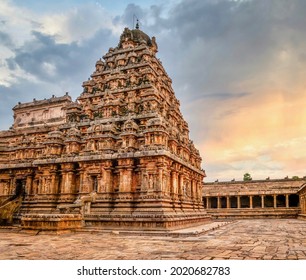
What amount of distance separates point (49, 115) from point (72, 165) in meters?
19.9

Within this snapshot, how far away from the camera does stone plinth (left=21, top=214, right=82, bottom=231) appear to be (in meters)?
18.9

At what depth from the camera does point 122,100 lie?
29375 mm

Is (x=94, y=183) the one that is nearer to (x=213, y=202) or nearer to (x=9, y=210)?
(x=9, y=210)

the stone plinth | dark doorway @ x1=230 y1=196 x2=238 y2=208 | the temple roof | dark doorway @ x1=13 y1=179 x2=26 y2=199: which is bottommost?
the stone plinth

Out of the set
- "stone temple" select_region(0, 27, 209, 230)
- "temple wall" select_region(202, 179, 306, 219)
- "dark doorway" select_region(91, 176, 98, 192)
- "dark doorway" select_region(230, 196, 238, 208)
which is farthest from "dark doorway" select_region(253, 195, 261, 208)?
"dark doorway" select_region(91, 176, 98, 192)

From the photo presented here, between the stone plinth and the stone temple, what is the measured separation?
0.06 meters

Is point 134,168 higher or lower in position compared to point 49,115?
lower

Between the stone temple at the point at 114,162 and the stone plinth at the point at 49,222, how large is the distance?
0.21 feet

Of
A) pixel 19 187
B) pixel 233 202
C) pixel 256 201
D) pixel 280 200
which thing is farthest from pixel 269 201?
pixel 19 187

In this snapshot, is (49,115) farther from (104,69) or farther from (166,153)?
(166,153)

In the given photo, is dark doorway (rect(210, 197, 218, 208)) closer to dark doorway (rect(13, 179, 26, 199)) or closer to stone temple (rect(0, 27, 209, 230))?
stone temple (rect(0, 27, 209, 230))

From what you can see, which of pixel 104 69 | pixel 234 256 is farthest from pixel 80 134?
pixel 234 256

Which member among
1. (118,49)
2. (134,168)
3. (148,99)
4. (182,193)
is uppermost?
(118,49)

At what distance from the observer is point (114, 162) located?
2503 cm
